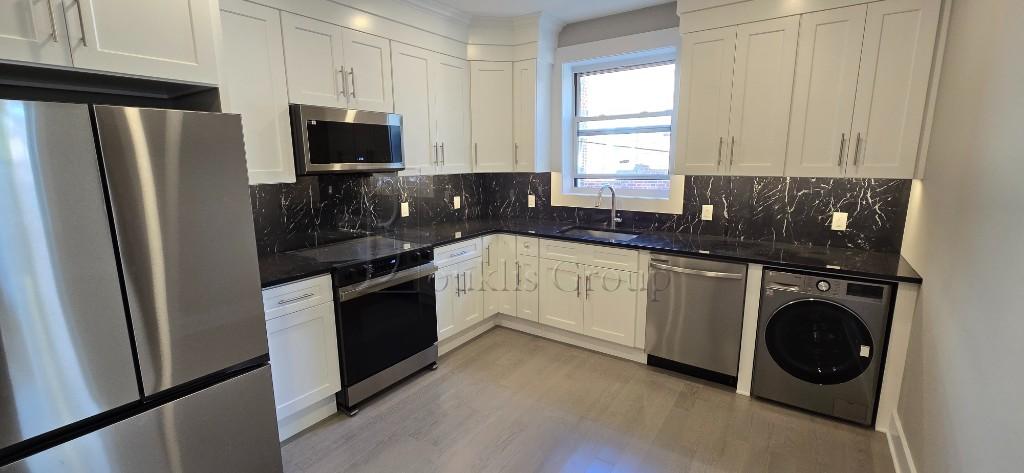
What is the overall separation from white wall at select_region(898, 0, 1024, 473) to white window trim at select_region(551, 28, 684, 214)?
144 cm

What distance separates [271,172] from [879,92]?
3.32m

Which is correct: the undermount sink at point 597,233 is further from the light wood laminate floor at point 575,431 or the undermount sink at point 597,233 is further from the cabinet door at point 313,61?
the cabinet door at point 313,61

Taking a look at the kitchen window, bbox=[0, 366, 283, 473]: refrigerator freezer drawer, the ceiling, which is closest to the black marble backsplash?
the kitchen window

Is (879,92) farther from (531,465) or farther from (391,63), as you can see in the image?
(391,63)

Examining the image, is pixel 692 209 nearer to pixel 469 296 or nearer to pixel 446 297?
pixel 469 296

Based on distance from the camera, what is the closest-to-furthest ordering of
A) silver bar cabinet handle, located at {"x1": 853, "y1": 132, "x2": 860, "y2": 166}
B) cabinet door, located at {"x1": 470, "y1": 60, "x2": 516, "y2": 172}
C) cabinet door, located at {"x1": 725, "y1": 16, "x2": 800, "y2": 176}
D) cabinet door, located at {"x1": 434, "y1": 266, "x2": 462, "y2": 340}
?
silver bar cabinet handle, located at {"x1": 853, "y1": 132, "x2": 860, "y2": 166}
cabinet door, located at {"x1": 725, "y1": 16, "x2": 800, "y2": 176}
cabinet door, located at {"x1": 434, "y1": 266, "x2": 462, "y2": 340}
cabinet door, located at {"x1": 470, "y1": 60, "x2": 516, "y2": 172}

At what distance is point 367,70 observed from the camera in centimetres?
281

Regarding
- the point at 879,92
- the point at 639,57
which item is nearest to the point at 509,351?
the point at 639,57

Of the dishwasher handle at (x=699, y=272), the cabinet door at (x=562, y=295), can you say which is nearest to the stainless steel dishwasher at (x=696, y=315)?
the dishwasher handle at (x=699, y=272)

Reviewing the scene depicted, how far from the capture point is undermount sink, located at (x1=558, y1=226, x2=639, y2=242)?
3.24m

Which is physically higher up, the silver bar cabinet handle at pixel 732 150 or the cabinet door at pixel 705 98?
the cabinet door at pixel 705 98

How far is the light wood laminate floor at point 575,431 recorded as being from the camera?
2.14 m

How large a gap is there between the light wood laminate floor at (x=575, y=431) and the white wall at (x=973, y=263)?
1.63 feet

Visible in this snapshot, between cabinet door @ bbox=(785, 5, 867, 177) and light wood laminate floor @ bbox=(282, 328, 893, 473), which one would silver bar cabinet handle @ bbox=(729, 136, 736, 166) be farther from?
light wood laminate floor @ bbox=(282, 328, 893, 473)
